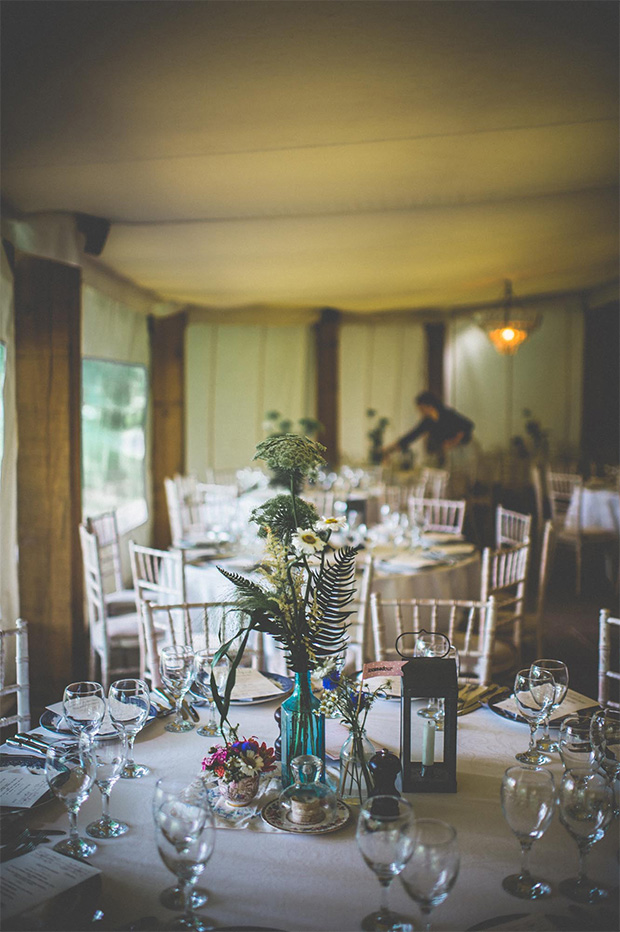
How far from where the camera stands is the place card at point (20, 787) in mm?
1604

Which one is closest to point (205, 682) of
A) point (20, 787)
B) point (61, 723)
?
point (61, 723)

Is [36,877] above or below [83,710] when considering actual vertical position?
below

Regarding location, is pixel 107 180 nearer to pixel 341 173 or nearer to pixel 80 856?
pixel 341 173

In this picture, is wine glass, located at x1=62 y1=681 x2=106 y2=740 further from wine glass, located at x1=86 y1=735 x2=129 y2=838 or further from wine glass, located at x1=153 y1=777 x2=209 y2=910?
wine glass, located at x1=153 y1=777 x2=209 y2=910

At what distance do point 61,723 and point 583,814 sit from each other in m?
1.30

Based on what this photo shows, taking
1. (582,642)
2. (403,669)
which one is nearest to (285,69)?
(403,669)

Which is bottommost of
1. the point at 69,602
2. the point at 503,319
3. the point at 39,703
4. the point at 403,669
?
the point at 39,703

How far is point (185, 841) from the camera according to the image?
1.23 meters

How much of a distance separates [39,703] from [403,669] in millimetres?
3059

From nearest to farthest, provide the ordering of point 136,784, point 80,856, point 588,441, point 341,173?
point 80,856
point 136,784
point 341,173
point 588,441

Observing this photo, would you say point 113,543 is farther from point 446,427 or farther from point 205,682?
point 446,427

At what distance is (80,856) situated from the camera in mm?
1426

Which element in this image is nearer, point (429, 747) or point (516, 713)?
point (429, 747)

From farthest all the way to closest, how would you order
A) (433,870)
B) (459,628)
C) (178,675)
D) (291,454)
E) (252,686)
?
(459,628)
(252,686)
(178,675)
(291,454)
(433,870)
